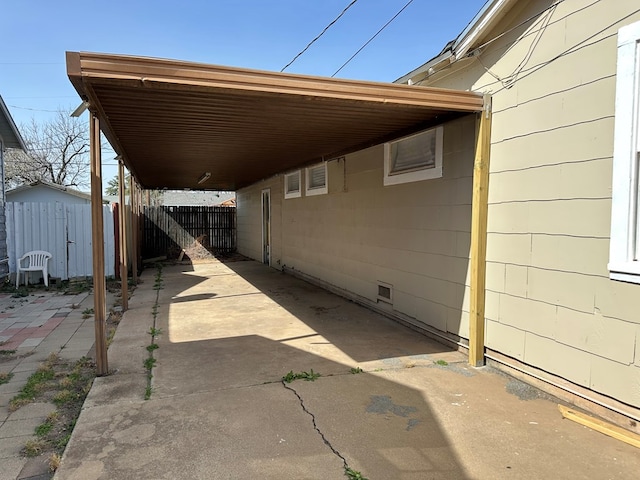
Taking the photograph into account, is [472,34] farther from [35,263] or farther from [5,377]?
[35,263]

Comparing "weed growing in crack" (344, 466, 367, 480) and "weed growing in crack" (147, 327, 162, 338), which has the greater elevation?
"weed growing in crack" (344, 466, 367, 480)

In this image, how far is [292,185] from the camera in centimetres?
978

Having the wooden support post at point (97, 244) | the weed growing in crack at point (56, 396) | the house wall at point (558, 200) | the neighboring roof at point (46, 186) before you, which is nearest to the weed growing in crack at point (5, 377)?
the weed growing in crack at point (56, 396)

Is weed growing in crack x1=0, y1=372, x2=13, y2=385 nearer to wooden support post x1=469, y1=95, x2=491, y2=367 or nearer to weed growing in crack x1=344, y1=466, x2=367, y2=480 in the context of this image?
weed growing in crack x1=344, y1=466, x2=367, y2=480

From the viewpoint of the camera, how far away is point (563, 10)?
3.10m

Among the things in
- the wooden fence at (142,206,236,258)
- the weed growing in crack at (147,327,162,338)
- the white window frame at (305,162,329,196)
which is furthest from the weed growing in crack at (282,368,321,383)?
the wooden fence at (142,206,236,258)

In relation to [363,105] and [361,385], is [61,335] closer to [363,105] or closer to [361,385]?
[361,385]

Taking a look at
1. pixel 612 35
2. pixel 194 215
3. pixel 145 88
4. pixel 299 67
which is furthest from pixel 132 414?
pixel 194 215

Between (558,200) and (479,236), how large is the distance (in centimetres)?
81

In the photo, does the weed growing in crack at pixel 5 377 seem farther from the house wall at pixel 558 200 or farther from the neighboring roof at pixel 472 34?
the neighboring roof at pixel 472 34

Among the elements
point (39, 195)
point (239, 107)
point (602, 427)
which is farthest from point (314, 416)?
point (39, 195)

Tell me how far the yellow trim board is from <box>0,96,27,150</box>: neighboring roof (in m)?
10.5

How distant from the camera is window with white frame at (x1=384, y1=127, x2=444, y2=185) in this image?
456cm

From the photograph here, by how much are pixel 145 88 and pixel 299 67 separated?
6.04 meters
